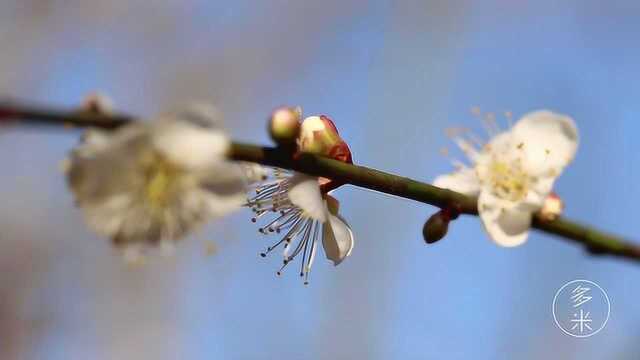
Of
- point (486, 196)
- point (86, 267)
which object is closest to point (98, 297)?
point (86, 267)

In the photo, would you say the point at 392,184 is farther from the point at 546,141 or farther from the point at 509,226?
the point at 546,141

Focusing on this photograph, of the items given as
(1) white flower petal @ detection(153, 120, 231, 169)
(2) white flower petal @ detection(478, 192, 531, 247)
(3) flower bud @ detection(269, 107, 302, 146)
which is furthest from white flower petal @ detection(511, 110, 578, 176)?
(1) white flower petal @ detection(153, 120, 231, 169)

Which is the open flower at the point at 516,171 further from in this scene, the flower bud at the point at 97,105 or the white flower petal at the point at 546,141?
the flower bud at the point at 97,105

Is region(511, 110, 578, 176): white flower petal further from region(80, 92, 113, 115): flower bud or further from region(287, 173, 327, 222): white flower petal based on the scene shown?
region(80, 92, 113, 115): flower bud

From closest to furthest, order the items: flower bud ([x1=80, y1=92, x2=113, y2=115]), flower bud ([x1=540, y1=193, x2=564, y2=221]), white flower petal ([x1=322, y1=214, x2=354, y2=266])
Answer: flower bud ([x1=80, y1=92, x2=113, y2=115]), flower bud ([x1=540, y1=193, x2=564, y2=221]), white flower petal ([x1=322, y1=214, x2=354, y2=266])

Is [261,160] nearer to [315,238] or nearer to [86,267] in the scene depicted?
[315,238]

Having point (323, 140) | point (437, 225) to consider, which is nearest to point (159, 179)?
point (323, 140)
